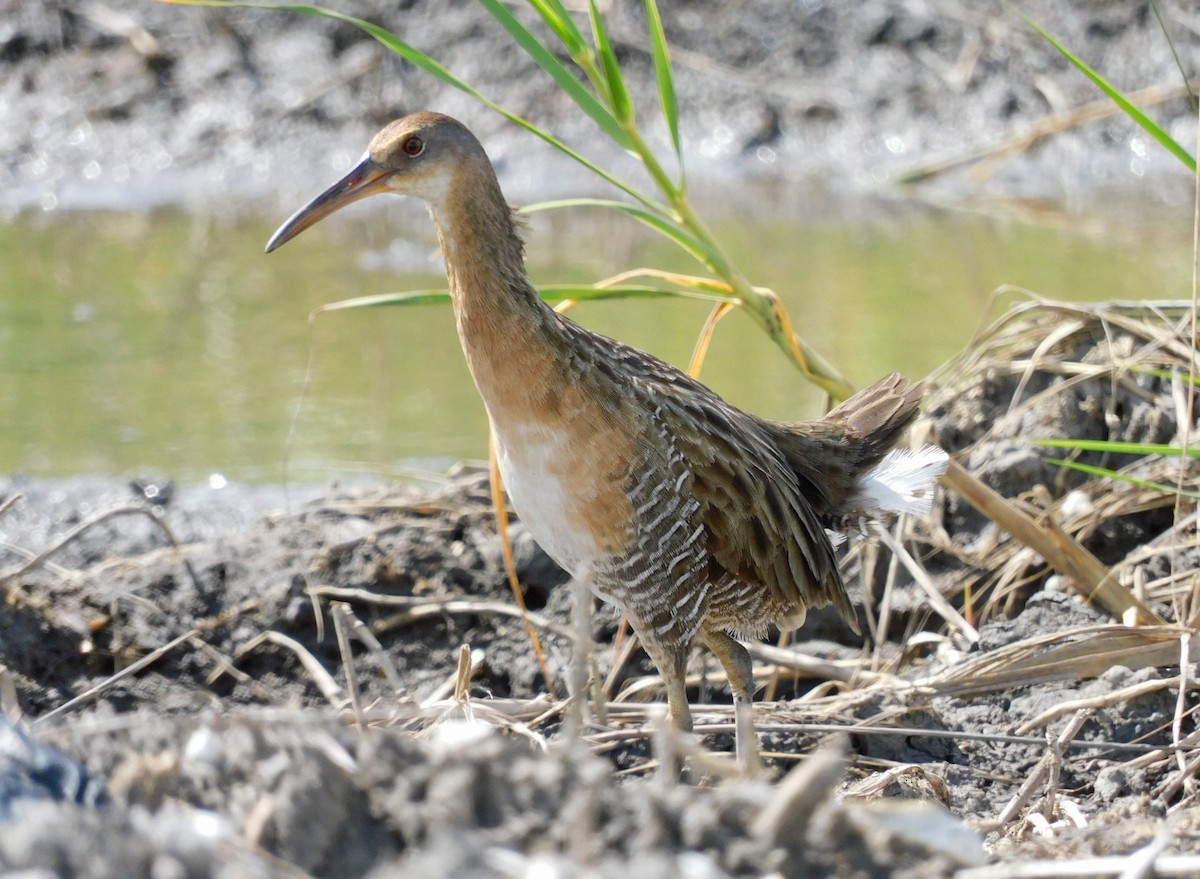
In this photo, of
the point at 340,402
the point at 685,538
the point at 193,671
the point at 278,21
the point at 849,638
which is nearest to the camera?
the point at 685,538

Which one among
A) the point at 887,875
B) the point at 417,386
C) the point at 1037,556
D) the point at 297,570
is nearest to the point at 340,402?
the point at 417,386

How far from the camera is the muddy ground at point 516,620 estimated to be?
203 centimetres

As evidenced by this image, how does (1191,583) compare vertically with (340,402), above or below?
below

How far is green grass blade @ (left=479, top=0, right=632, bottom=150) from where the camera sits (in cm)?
356

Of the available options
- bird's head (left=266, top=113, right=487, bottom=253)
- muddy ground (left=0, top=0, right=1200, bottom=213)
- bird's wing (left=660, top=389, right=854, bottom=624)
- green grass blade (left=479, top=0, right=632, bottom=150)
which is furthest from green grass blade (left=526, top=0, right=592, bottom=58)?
muddy ground (left=0, top=0, right=1200, bottom=213)

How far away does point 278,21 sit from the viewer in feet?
37.4

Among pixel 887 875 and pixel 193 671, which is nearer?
pixel 887 875

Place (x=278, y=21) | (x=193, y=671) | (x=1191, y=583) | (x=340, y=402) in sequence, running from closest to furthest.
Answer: (x=1191, y=583) < (x=193, y=671) < (x=340, y=402) < (x=278, y=21)

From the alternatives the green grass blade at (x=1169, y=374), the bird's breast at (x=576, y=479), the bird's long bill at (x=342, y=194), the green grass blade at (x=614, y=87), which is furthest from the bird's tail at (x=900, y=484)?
the bird's long bill at (x=342, y=194)

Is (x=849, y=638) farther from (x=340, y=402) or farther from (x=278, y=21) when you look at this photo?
(x=278, y=21)

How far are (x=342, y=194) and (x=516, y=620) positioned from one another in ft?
5.10

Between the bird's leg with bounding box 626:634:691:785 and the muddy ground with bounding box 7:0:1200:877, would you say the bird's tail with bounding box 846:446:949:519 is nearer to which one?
the muddy ground with bounding box 7:0:1200:877

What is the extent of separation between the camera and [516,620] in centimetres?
459

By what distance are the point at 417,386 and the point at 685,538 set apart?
12.7 feet
